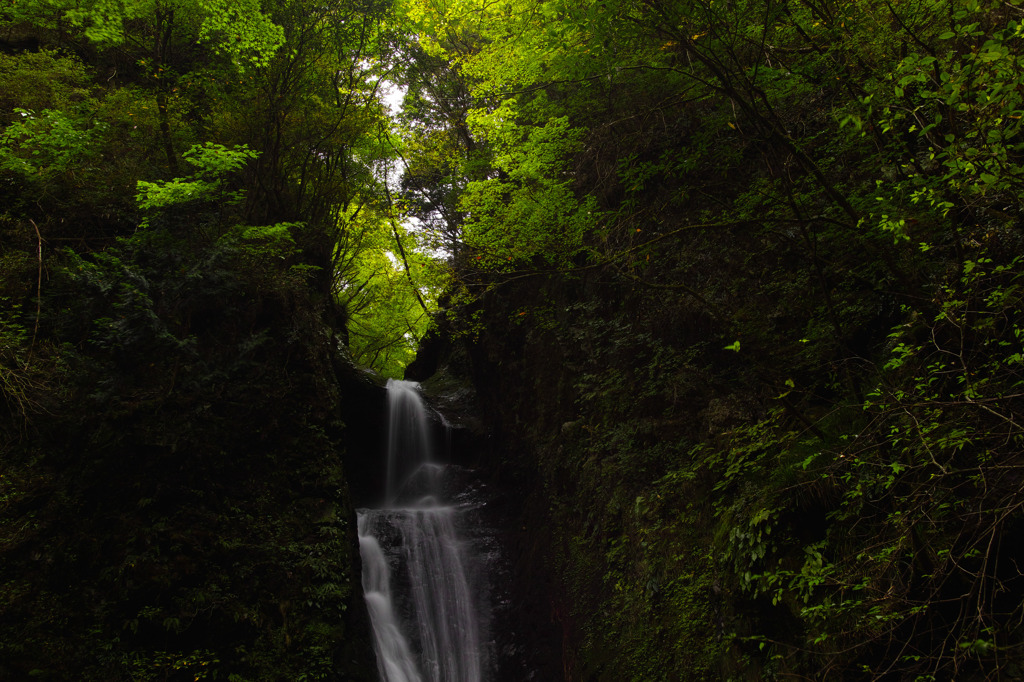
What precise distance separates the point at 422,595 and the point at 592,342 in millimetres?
5721

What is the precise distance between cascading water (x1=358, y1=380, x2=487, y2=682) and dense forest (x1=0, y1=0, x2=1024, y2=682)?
124cm

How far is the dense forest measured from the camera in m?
3.57

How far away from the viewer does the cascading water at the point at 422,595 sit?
347 inches

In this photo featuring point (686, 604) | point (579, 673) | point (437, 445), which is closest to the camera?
point (686, 604)

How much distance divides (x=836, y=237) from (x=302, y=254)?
9771mm

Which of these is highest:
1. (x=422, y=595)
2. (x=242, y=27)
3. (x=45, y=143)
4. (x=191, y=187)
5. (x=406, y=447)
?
(x=242, y=27)

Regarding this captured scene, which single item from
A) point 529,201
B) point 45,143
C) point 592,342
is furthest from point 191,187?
point 592,342

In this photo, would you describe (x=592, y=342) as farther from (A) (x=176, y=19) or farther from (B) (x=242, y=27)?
(A) (x=176, y=19)

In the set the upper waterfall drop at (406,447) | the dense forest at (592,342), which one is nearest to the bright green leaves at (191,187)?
the dense forest at (592,342)

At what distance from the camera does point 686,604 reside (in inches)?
235

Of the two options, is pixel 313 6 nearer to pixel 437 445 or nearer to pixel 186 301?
pixel 186 301

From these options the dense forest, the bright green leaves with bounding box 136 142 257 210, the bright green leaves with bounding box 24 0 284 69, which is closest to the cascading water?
the dense forest

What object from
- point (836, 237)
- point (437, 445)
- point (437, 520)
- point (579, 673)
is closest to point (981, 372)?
point (836, 237)

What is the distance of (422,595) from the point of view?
977cm
